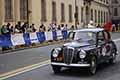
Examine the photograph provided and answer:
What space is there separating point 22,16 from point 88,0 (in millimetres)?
29386

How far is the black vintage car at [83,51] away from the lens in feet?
43.4

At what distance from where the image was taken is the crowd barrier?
2492 centimetres

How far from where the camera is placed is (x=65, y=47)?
1359 centimetres

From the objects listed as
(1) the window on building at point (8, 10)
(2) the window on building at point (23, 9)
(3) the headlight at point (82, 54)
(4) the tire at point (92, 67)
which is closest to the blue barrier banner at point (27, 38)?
(1) the window on building at point (8, 10)

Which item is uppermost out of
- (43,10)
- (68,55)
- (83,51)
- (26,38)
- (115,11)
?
(115,11)

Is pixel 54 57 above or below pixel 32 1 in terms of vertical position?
below

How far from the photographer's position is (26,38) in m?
28.0

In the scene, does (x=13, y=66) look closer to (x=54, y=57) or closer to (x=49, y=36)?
(x=54, y=57)

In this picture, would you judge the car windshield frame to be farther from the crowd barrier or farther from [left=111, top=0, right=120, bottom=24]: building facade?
[left=111, top=0, right=120, bottom=24]: building facade

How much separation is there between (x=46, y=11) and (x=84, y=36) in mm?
28414

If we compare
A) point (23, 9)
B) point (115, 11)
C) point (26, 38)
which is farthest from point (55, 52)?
point (115, 11)

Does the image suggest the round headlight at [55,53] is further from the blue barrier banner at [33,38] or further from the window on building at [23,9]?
the window on building at [23,9]

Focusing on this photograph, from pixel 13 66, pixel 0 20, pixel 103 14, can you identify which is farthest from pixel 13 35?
pixel 103 14

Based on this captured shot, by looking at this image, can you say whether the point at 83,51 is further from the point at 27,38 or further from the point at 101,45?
the point at 27,38
